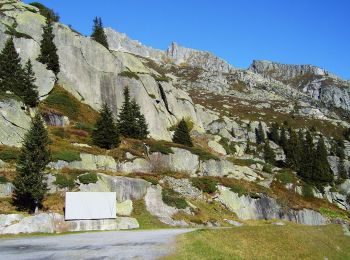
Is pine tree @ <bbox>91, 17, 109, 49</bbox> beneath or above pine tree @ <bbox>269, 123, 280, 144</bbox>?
above

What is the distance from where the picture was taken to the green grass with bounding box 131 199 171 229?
38969 millimetres

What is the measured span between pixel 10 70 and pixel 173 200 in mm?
35599

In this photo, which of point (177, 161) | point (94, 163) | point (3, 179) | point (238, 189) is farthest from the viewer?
point (177, 161)

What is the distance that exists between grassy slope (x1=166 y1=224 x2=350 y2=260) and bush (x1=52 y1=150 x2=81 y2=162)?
2347 cm

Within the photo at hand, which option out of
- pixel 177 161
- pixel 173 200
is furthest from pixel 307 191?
pixel 173 200

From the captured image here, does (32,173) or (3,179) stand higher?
(32,173)

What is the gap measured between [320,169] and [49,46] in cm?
6655

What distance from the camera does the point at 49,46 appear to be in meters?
71.1

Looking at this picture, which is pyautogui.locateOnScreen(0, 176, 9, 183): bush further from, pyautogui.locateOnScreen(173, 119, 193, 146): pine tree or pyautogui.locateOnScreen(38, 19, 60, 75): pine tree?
pyautogui.locateOnScreen(173, 119, 193, 146): pine tree

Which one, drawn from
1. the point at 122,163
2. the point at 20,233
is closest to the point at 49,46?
the point at 122,163

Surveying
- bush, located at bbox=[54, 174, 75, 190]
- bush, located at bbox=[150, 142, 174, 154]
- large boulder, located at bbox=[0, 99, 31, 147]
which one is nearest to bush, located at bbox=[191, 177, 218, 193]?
bush, located at bbox=[150, 142, 174, 154]

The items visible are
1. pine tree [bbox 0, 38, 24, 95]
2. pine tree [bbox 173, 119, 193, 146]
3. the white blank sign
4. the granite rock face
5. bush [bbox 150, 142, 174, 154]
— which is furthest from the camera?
pine tree [bbox 173, 119, 193, 146]

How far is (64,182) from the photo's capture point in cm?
4106

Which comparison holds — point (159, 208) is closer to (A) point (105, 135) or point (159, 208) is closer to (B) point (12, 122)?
(A) point (105, 135)
